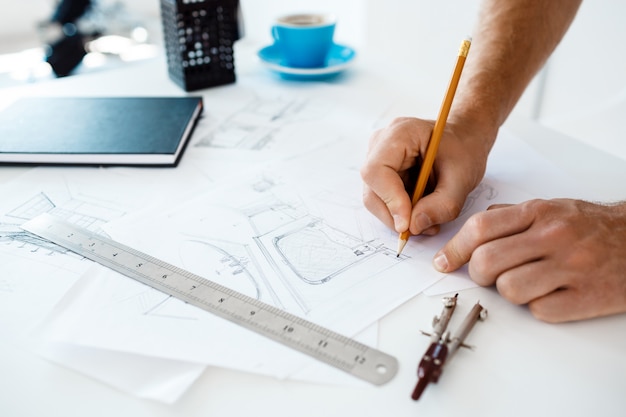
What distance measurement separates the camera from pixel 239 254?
660mm

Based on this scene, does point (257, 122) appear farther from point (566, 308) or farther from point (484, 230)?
point (566, 308)

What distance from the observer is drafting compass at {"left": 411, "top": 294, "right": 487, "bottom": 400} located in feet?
1.59

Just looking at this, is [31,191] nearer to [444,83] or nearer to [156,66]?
[156,66]

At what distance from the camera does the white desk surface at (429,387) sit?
0.47m

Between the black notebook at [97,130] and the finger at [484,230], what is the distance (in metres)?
0.49

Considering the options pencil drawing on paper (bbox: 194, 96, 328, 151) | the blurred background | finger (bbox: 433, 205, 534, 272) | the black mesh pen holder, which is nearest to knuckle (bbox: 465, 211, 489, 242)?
finger (bbox: 433, 205, 534, 272)

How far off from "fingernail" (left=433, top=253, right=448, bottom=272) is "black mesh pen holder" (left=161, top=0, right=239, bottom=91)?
748mm

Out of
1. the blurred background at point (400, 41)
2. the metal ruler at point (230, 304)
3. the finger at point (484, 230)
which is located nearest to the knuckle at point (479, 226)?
the finger at point (484, 230)

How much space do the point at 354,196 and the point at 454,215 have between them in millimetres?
157

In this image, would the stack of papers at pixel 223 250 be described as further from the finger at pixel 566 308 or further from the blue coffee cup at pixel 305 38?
the blue coffee cup at pixel 305 38

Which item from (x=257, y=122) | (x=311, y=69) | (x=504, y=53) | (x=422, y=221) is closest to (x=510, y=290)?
(x=422, y=221)

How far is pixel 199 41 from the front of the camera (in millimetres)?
1142

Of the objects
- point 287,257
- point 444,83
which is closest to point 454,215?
point 287,257

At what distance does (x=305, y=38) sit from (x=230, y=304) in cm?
76
